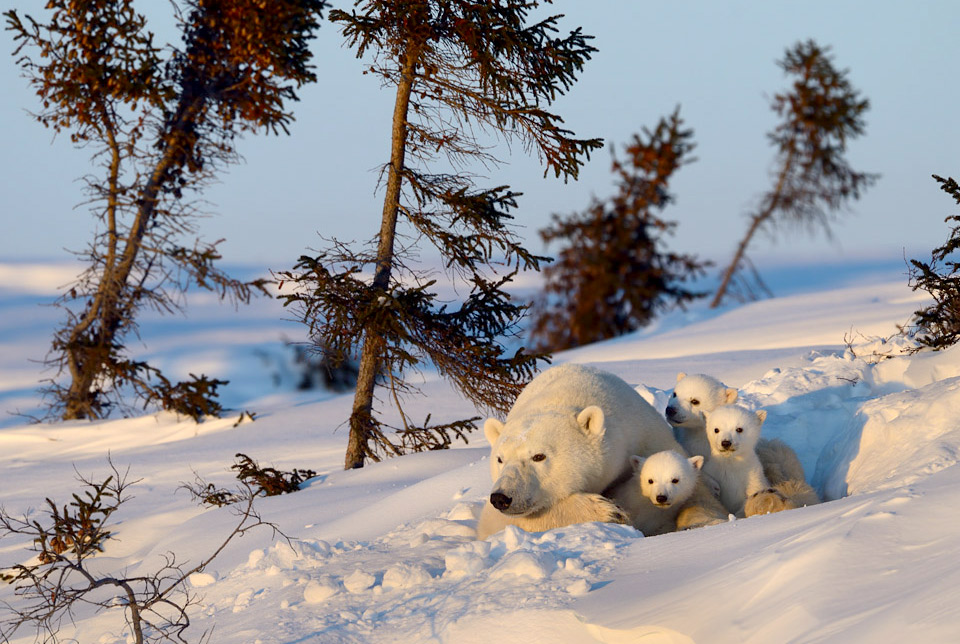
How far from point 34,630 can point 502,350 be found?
4.52 meters

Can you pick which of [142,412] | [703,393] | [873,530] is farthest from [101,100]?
[873,530]

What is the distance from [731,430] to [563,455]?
44.5 inches

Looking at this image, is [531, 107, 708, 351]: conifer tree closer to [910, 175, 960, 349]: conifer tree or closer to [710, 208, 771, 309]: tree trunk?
[710, 208, 771, 309]: tree trunk

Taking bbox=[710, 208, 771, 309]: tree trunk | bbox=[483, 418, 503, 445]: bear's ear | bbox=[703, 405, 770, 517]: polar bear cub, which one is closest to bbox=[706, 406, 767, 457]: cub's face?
bbox=[703, 405, 770, 517]: polar bear cub

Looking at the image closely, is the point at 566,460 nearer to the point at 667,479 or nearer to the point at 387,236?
the point at 667,479

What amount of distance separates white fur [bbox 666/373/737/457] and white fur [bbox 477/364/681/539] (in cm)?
60

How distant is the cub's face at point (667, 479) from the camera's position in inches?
205

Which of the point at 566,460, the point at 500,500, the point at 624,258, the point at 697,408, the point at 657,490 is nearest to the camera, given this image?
the point at 500,500

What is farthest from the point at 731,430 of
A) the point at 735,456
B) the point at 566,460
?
the point at 566,460

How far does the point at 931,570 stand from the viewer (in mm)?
3223

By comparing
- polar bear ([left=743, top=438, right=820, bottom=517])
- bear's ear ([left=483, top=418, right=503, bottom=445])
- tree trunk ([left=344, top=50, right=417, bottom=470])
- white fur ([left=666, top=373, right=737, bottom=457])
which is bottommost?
polar bear ([left=743, top=438, right=820, bottom=517])

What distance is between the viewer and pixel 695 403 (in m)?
6.62

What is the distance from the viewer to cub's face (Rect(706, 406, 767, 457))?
581 centimetres

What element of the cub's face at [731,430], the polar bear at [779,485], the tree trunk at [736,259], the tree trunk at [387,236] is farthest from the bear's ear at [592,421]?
the tree trunk at [736,259]
